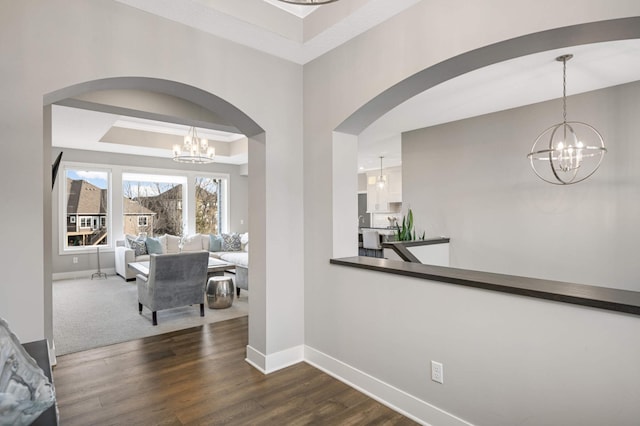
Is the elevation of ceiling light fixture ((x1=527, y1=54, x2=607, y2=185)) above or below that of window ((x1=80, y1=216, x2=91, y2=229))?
above

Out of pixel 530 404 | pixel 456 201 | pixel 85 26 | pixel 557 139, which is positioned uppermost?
pixel 85 26

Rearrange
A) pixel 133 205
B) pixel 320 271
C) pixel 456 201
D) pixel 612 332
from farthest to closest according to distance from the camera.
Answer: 1. pixel 133 205
2. pixel 456 201
3. pixel 320 271
4. pixel 612 332

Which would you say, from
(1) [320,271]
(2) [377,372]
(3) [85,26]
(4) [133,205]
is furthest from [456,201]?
(4) [133,205]

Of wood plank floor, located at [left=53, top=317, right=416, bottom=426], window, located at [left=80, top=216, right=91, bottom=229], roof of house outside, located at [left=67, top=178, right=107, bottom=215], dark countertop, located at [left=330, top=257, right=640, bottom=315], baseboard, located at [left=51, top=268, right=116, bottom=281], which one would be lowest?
wood plank floor, located at [left=53, top=317, right=416, bottom=426]

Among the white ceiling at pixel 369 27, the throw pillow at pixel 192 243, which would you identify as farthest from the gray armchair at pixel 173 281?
the throw pillow at pixel 192 243

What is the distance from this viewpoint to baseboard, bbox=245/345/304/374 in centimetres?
279

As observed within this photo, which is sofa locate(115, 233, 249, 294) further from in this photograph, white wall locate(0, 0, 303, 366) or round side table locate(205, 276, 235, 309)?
white wall locate(0, 0, 303, 366)

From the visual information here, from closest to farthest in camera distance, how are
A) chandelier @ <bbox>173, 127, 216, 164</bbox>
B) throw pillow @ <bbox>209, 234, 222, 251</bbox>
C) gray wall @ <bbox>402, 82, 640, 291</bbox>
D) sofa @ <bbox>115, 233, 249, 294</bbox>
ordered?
gray wall @ <bbox>402, 82, 640, 291</bbox>, chandelier @ <bbox>173, 127, 216, 164</bbox>, sofa @ <bbox>115, 233, 249, 294</bbox>, throw pillow @ <bbox>209, 234, 222, 251</bbox>

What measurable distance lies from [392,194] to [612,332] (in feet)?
27.5

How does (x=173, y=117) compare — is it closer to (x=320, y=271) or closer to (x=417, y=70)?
(x=320, y=271)

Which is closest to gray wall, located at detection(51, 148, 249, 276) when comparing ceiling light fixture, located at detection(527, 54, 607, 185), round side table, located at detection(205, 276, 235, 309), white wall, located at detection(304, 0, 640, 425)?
round side table, located at detection(205, 276, 235, 309)

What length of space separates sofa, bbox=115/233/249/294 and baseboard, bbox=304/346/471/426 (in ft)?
9.18

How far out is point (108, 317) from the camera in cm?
431

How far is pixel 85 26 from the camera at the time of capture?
6.70ft
